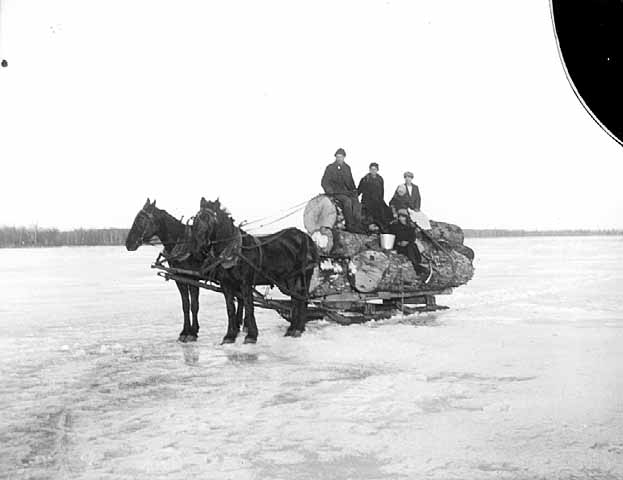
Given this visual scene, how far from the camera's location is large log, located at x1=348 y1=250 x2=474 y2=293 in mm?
7234

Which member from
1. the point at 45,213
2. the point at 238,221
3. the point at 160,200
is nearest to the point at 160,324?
the point at 238,221

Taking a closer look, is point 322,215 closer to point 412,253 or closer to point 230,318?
point 230,318

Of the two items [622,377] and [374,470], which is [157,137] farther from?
[622,377]

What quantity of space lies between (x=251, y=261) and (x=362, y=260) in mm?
1326

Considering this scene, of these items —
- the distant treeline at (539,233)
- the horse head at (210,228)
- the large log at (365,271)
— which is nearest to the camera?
the distant treeline at (539,233)

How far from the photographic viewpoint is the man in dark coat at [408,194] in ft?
14.5

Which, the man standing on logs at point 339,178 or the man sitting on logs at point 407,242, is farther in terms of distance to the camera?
the man sitting on logs at point 407,242

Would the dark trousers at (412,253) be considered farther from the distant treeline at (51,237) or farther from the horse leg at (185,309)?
the distant treeline at (51,237)

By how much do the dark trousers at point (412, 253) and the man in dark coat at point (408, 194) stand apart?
277 cm

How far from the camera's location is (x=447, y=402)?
12.8ft

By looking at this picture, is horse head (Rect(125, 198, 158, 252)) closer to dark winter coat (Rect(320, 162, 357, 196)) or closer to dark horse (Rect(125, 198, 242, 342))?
dark horse (Rect(125, 198, 242, 342))

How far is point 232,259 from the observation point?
20.8 ft

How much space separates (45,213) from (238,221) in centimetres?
193

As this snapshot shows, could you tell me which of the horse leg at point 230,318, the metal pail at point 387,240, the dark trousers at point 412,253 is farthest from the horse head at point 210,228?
the dark trousers at point 412,253
